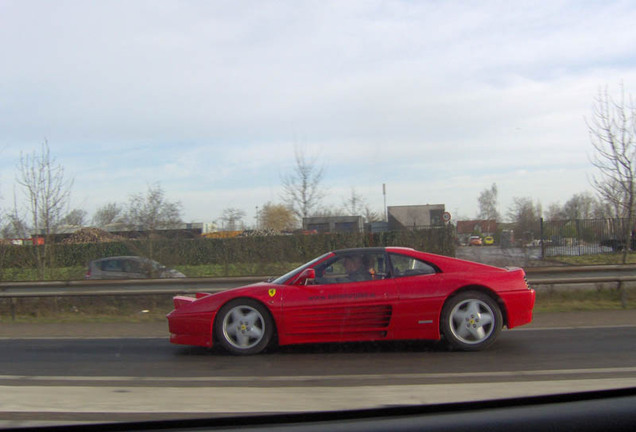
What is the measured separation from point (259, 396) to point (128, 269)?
11658 mm

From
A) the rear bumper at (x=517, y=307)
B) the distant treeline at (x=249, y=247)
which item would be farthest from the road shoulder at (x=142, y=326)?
the distant treeline at (x=249, y=247)

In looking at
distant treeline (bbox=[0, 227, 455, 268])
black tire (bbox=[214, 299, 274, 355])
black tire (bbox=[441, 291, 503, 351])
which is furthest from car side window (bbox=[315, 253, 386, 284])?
distant treeline (bbox=[0, 227, 455, 268])

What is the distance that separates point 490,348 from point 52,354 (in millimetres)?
5547

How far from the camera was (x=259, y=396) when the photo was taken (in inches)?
174

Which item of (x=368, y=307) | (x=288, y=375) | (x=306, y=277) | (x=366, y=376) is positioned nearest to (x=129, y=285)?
(x=306, y=277)

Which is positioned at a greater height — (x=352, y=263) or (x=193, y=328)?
(x=352, y=263)

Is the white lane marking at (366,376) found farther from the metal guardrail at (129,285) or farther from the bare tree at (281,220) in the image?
the bare tree at (281,220)

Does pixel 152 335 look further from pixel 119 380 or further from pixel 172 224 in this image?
pixel 172 224

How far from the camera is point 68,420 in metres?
3.78

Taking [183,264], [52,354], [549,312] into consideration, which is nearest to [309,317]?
[52,354]

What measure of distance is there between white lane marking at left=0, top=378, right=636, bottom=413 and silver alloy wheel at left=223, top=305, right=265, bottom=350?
151 cm

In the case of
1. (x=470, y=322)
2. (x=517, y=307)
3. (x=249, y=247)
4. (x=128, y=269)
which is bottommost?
(x=470, y=322)

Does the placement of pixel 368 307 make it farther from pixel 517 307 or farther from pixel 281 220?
pixel 281 220

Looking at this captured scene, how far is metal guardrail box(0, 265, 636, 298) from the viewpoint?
34.1 ft
